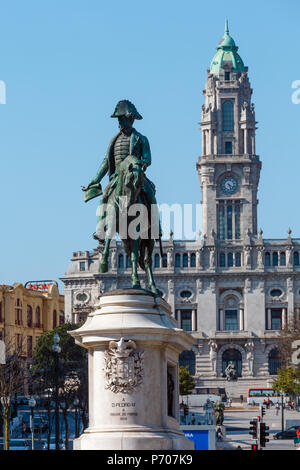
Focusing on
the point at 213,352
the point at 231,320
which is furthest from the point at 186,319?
the point at 231,320

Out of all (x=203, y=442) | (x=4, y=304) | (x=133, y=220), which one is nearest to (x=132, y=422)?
(x=133, y=220)

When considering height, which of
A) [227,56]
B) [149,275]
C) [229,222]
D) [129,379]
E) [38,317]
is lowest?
[129,379]

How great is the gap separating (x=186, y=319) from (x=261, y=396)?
2059 cm

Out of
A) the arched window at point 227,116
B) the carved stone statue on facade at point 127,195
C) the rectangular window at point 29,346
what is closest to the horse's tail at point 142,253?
the carved stone statue on facade at point 127,195

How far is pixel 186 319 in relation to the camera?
483ft

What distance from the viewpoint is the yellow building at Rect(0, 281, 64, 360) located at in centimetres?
13212

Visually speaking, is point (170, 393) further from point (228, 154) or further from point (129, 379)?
point (228, 154)

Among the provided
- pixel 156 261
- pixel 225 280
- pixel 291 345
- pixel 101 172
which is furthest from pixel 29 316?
pixel 101 172

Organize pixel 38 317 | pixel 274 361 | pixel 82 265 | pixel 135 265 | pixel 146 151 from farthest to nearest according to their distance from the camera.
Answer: pixel 82 265 < pixel 274 361 < pixel 38 317 < pixel 146 151 < pixel 135 265

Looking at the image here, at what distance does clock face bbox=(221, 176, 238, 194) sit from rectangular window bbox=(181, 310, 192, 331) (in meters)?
15.8

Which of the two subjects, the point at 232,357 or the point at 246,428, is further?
the point at 232,357

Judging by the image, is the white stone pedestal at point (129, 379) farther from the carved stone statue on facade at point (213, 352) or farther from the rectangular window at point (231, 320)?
the rectangular window at point (231, 320)

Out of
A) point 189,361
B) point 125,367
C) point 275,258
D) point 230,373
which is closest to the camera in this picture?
point 125,367

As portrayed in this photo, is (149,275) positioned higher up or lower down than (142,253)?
lower down
